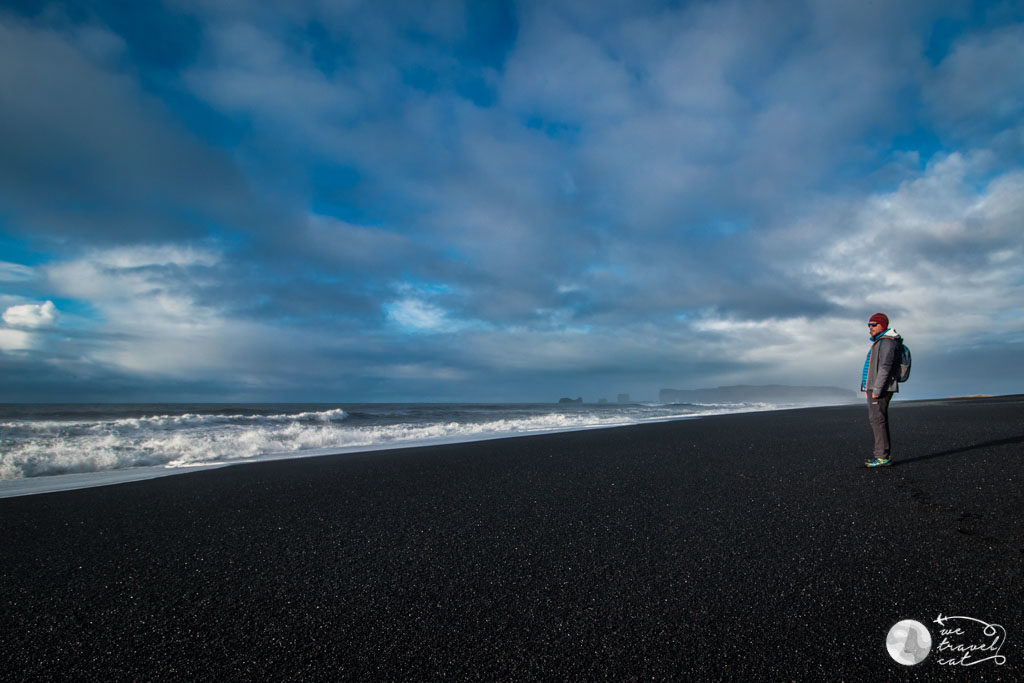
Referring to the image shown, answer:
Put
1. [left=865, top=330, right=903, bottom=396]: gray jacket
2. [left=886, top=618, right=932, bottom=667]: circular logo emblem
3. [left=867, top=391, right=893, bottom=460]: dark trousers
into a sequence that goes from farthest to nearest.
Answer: [left=865, top=330, right=903, bottom=396]: gray jacket < [left=867, top=391, right=893, bottom=460]: dark trousers < [left=886, top=618, right=932, bottom=667]: circular logo emblem

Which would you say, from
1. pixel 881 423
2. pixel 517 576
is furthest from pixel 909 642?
pixel 881 423

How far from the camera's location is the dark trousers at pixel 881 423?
Answer: 6094mm

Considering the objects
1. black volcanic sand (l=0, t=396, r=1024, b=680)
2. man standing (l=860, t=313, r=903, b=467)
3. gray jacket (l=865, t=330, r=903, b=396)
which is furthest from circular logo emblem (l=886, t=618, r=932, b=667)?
gray jacket (l=865, t=330, r=903, b=396)

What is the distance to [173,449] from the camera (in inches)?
420

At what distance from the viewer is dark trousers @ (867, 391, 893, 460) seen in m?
6.09

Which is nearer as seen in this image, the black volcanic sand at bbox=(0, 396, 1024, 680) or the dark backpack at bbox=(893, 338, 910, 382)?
the black volcanic sand at bbox=(0, 396, 1024, 680)

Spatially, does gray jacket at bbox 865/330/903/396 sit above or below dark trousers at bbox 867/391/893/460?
above

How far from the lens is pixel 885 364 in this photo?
631cm

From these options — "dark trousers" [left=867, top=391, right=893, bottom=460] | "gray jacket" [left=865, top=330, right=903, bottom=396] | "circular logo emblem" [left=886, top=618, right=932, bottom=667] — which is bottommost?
"circular logo emblem" [left=886, top=618, right=932, bottom=667]

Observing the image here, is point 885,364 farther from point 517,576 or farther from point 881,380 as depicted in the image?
point 517,576

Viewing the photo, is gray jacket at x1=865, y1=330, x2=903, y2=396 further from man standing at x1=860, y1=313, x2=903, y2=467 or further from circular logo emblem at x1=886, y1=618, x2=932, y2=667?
circular logo emblem at x1=886, y1=618, x2=932, y2=667

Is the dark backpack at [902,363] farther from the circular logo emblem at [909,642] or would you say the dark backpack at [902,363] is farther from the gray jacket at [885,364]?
the circular logo emblem at [909,642]

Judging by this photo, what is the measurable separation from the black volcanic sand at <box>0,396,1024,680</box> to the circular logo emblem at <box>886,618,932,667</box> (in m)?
0.06

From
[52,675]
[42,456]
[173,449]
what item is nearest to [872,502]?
[52,675]
